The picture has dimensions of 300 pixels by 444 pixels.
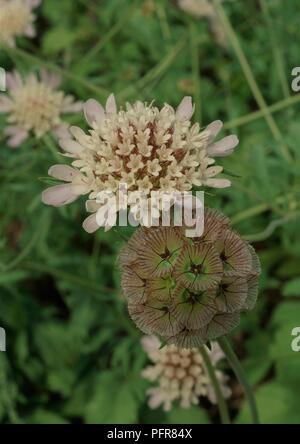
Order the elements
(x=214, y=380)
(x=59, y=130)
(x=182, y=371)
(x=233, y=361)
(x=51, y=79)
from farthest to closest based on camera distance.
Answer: (x=51, y=79), (x=59, y=130), (x=182, y=371), (x=214, y=380), (x=233, y=361)

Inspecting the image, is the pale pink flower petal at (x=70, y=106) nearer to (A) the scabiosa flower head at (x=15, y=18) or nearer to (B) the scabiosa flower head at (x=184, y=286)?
(A) the scabiosa flower head at (x=15, y=18)

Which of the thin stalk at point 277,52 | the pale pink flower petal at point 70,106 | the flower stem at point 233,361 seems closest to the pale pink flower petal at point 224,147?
the flower stem at point 233,361

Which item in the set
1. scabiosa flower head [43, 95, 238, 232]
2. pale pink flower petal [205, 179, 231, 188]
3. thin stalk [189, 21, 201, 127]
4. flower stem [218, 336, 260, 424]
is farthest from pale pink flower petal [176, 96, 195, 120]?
thin stalk [189, 21, 201, 127]

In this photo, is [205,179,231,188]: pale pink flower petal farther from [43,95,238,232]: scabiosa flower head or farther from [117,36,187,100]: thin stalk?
[117,36,187,100]: thin stalk

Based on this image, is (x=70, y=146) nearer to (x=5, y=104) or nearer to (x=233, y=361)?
(x=233, y=361)

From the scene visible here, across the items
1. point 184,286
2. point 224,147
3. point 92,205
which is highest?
point 224,147

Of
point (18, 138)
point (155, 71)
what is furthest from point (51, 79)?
point (155, 71)
